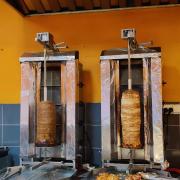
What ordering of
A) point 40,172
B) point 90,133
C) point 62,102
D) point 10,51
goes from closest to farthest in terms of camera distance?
1. point 40,172
2. point 62,102
3. point 90,133
4. point 10,51

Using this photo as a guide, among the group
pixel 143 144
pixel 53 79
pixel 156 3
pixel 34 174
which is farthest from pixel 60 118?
pixel 156 3

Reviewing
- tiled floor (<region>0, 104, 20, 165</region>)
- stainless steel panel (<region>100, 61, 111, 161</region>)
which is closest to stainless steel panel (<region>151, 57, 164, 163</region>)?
stainless steel panel (<region>100, 61, 111, 161</region>)

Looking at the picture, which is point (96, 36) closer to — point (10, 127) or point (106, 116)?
point (106, 116)

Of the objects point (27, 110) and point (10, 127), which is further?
point (10, 127)

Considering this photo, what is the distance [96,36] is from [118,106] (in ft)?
2.16

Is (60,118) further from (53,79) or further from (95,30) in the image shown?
(95,30)

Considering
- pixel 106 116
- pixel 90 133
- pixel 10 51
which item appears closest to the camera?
pixel 106 116

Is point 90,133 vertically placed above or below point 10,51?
below

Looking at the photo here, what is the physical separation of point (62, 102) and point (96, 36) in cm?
62

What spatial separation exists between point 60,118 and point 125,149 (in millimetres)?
465

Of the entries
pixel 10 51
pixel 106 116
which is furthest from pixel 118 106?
pixel 10 51

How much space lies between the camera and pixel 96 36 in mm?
2129

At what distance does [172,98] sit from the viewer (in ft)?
6.48

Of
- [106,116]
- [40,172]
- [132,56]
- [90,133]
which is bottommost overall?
[40,172]
